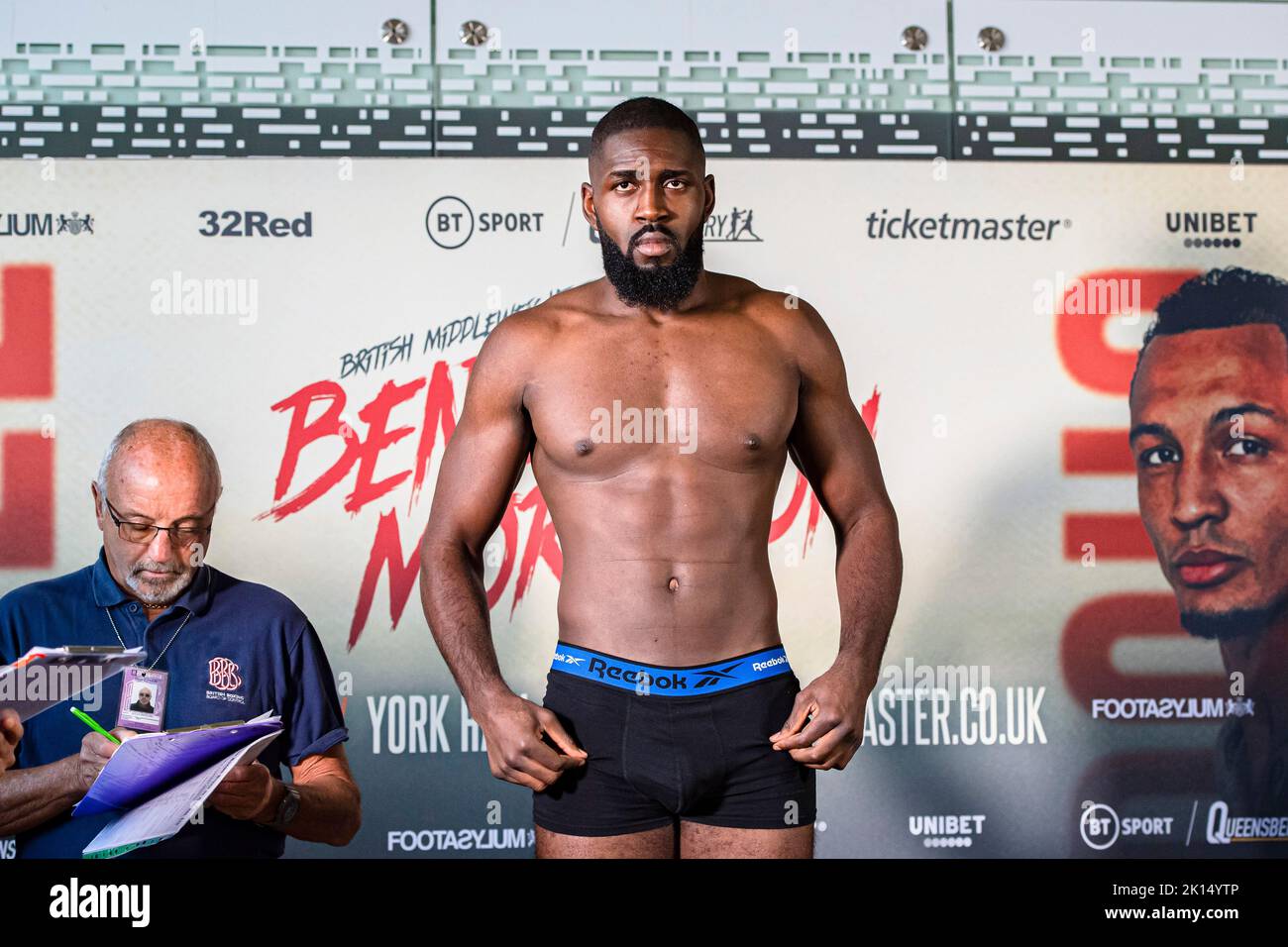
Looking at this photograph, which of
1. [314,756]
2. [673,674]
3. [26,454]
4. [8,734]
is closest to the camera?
[673,674]

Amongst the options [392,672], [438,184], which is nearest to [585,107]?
[438,184]

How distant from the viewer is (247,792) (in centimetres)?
221

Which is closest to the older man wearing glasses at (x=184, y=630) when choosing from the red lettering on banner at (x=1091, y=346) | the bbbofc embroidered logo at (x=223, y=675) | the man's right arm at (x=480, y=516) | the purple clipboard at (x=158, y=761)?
the bbbofc embroidered logo at (x=223, y=675)

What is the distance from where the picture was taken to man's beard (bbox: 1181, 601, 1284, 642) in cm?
376

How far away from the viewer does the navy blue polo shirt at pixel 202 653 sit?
2.53 meters

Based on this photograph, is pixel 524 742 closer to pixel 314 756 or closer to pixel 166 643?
pixel 314 756

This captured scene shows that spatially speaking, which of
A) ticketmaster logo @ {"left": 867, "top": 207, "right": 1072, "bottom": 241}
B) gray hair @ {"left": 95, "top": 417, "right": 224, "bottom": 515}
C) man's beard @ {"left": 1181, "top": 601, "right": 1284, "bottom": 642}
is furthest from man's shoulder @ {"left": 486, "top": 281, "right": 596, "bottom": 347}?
man's beard @ {"left": 1181, "top": 601, "right": 1284, "bottom": 642}

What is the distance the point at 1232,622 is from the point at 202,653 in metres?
2.83

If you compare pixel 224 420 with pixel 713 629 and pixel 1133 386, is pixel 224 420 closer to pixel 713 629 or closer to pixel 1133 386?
pixel 713 629

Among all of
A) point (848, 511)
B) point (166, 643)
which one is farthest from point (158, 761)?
point (848, 511)
